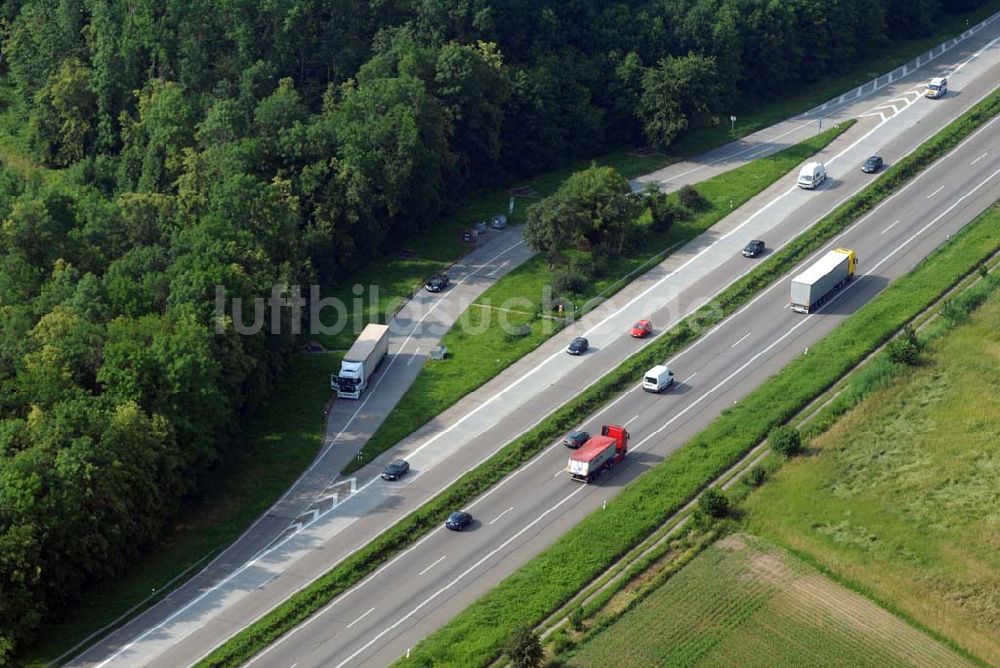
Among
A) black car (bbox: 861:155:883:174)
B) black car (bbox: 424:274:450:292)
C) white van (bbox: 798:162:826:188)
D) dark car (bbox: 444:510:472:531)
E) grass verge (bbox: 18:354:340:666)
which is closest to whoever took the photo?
grass verge (bbox: 18:354:340:666)

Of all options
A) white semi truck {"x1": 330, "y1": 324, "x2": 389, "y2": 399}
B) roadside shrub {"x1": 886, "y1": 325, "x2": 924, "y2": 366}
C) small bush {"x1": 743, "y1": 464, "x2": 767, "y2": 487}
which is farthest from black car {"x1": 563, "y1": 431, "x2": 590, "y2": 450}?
roadside shrub {"x1": 886, "y1": 325, "x2": 924, "y2": 366}

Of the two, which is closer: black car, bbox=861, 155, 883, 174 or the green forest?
the green forest

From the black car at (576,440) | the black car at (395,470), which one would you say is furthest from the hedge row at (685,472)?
the black car at (395,470)

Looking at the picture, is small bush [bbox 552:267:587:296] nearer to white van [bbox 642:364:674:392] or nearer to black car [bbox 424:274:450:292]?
black car [bbox 424:274:450:292]

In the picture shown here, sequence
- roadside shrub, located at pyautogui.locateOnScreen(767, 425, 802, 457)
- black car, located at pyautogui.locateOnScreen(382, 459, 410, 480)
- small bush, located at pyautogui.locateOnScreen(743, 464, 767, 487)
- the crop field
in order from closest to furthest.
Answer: the crop field, small bush, located at pyautogui.locateOnScreen(743, 464, 767, 487), roadside shrub, located at pyautogui.locateOnScreen(767, 425, 802, 457), black car, located at pyautogui.locateOnScreen(382, 459, 410, 480)

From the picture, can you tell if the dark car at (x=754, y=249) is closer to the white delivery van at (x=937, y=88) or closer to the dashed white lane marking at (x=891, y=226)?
the dashed white lane marking at (x=891, y=226)

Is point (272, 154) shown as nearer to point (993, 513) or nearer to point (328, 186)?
point (328, 186)

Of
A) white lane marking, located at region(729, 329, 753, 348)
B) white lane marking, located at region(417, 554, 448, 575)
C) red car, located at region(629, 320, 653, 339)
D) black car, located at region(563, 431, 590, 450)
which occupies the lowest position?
white lane marking, located at region(417, 554, 448, 575)
